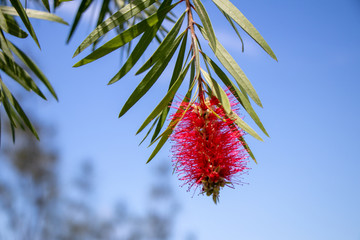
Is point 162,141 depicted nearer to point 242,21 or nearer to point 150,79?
point 150,79

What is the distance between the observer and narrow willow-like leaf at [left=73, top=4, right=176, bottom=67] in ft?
2.53

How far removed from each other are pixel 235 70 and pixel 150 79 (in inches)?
7.1

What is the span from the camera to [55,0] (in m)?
1.13

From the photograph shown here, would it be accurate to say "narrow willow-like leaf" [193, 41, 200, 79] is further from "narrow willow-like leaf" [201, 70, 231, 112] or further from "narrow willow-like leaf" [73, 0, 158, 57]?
"narrow willow-like leaf" [73, 0, 158, 57]

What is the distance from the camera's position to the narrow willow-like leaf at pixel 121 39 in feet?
2.53

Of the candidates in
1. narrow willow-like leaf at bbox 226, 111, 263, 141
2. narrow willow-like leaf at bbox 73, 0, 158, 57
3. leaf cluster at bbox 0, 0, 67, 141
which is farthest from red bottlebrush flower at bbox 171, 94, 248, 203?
leaf cluster at bbox 0, 0, 67, 141

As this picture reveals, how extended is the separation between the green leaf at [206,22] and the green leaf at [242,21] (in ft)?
0.10

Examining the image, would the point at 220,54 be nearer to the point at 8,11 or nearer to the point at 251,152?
the point at 251,152

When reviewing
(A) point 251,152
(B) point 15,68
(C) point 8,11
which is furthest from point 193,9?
(C) point 8,11

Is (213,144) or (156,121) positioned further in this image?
(156,121)

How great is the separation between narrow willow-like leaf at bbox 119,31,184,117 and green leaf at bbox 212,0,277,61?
0.12 metres

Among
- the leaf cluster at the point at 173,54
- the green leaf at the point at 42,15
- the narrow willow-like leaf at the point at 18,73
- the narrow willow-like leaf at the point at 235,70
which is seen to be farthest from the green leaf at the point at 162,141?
the green leaf at the point at 42,15

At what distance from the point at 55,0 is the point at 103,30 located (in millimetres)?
447

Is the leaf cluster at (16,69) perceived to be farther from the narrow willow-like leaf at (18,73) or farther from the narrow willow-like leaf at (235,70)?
the narrow willow-like leaf at (235,70)
